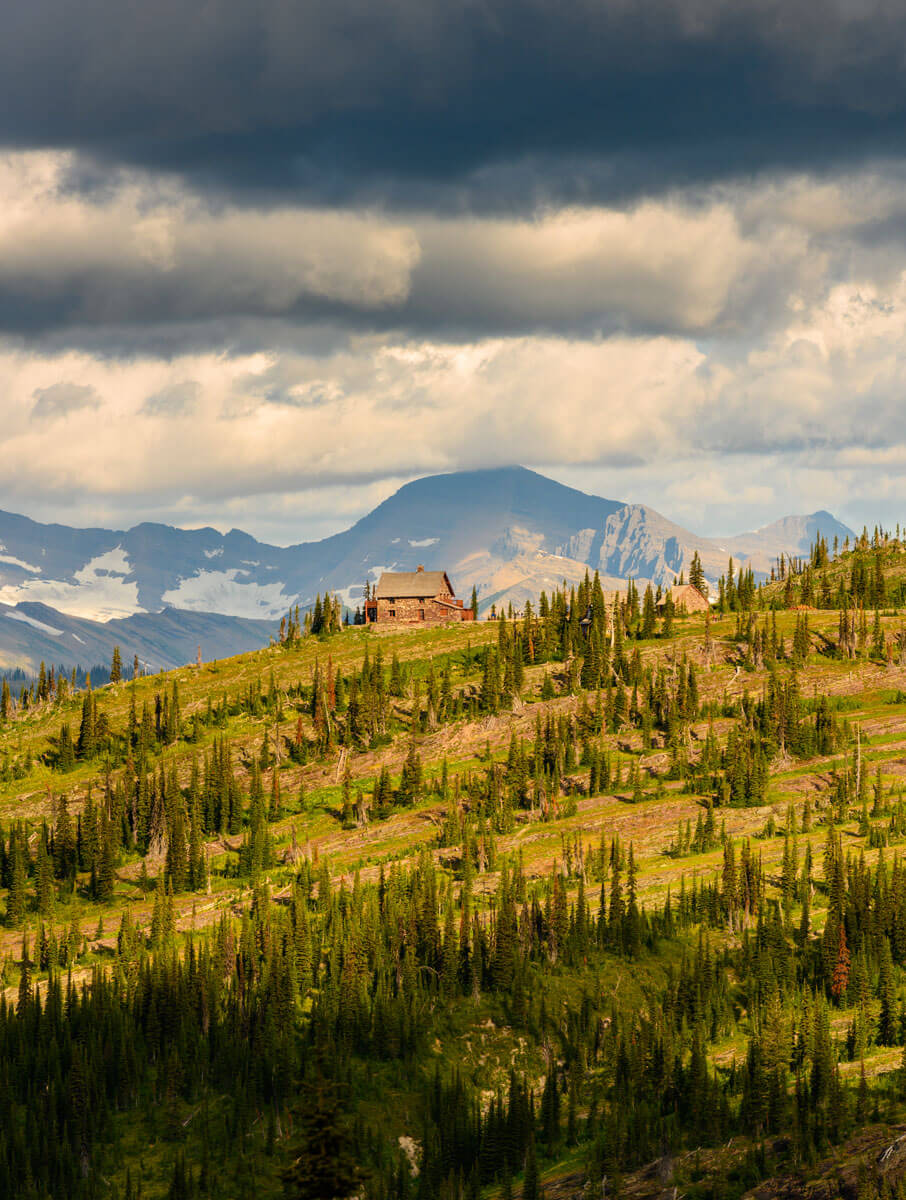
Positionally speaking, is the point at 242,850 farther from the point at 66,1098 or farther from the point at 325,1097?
the point at 325,1097

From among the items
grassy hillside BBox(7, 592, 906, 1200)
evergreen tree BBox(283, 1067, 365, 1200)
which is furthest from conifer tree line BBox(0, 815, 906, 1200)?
evergreen tree BBox(283, 1067, 365, 1200)

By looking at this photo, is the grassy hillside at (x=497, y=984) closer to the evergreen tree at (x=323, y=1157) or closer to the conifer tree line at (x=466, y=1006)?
the conifer tree line at (x=466, y=1006)

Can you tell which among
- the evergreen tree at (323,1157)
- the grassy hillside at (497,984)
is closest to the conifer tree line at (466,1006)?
the grassy hillside at (497,984)

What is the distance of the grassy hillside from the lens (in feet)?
369

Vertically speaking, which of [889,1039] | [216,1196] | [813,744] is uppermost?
[813,744]

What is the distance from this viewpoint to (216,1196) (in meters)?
110

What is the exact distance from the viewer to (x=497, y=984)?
458 ft

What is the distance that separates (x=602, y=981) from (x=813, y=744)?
68408mm

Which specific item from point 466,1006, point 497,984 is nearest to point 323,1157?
point 466,1006

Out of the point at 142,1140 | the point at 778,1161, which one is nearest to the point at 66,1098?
the point at 142,1140

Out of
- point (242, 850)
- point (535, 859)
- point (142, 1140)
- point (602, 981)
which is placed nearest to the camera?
point (142, 1140)

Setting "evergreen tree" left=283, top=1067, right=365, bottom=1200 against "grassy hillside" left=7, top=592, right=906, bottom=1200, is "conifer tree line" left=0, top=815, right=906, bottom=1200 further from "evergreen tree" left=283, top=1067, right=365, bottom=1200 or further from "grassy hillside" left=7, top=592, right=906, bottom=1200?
"evergreen tree" left=283, top=1067, right=365, bottom=1200

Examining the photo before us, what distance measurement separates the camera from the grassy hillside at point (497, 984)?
4432 inches

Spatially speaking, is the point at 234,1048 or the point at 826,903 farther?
the point at 826,903
